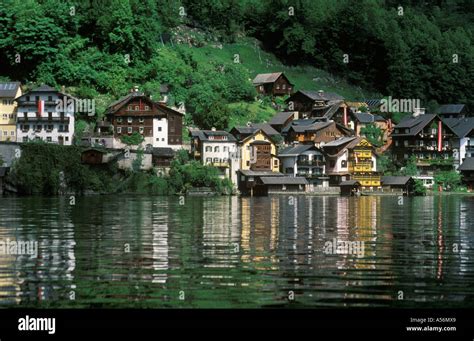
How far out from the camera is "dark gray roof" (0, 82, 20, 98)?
104 metres

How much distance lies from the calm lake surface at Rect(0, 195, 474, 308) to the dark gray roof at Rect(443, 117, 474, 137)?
72255 mm

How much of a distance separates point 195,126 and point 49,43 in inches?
705

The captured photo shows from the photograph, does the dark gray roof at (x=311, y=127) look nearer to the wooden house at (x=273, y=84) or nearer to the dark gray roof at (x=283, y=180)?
the dark gray roof at (x=283, y=180)

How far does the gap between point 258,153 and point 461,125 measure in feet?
96.1

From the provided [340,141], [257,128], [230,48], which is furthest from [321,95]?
[257,128]

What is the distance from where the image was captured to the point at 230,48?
463ft

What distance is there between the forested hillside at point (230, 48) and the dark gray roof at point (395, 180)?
18.2 meters

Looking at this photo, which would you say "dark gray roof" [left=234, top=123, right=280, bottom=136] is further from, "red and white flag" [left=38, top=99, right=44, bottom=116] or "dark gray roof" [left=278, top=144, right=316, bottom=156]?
"red and white flag" [left=38, top=99, right=44, bottom=116]

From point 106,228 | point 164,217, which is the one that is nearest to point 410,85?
point 164,217

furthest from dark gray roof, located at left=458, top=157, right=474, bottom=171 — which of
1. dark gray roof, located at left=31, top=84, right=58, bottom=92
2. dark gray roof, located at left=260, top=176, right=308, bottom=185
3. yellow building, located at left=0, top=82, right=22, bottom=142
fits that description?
yellow building, located at left=0, top=82, right=22, bottom=142

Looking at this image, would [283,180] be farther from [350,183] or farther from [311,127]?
[311,127]

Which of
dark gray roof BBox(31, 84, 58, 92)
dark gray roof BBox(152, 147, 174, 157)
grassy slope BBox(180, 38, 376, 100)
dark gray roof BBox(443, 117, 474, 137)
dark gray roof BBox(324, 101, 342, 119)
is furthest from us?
grassy slope BBox(180, 38, 376, 100)

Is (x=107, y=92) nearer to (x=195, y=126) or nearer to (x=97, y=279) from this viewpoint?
(x=195, y=126)

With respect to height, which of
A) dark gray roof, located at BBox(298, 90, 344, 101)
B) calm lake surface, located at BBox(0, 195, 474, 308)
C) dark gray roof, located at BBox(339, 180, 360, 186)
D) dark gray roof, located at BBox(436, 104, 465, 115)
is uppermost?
dark gray roof, located at BBox(298, 90, 344, 101)
